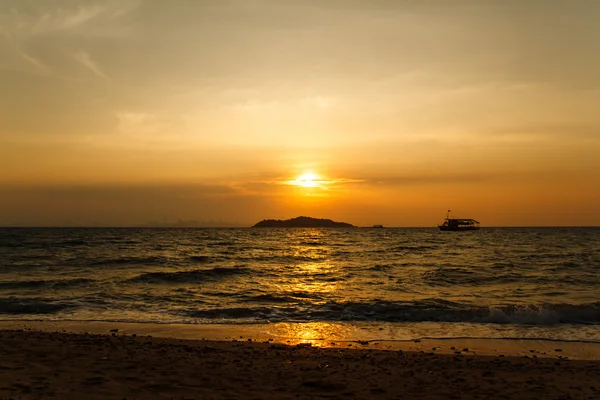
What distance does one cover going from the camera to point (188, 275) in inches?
1438

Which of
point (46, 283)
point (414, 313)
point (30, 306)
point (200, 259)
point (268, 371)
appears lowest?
point (200, 259)

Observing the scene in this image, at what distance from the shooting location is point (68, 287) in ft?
95.9

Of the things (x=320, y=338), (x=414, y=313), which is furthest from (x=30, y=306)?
(x=414, y=313)

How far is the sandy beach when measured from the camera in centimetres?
962

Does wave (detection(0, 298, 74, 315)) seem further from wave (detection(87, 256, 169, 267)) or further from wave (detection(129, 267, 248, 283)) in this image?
wave (detection(87, 256, 169, 267))

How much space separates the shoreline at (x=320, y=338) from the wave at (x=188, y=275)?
14729 millimetres

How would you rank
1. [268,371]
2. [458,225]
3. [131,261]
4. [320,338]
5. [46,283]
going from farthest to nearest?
1. [458,225]
2. [131,261]
3. [46,283]
4. [320,338]
5. [268,371]

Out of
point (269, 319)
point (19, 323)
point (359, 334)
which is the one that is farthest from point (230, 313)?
point (19, 323)

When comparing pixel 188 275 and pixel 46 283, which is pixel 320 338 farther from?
pixel 46 283

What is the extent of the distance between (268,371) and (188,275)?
26483mm

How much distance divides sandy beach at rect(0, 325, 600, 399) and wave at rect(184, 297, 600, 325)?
5702 millimetres

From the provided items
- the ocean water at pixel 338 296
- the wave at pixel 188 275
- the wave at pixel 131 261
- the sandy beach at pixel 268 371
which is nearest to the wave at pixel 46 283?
the ocean water at pixel 338 296

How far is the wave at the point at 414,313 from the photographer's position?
66.4 ft

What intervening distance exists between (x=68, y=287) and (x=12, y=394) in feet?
74.3
